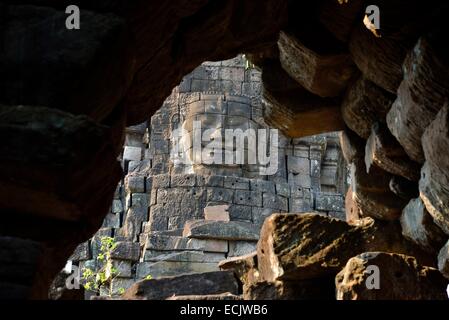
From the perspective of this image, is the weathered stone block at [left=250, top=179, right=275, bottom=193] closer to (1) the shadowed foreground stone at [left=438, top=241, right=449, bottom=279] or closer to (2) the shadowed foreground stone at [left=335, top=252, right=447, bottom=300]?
(2) the shadowed foreground stone at [left=335, top=252, right=447, bottom=300]

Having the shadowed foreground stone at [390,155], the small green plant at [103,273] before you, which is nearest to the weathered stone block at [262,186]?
the small green plant at [103,273]

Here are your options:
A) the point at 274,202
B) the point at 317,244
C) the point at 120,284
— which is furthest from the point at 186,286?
the point at 274,202

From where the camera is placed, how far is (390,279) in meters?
7.35

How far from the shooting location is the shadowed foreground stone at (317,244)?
313 inches

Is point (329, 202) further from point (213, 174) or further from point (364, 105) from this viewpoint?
point (364, 105)

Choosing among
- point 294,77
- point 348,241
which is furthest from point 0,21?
point 348,241

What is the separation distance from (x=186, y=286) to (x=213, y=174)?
12.5m

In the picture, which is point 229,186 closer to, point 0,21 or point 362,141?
point 362,141

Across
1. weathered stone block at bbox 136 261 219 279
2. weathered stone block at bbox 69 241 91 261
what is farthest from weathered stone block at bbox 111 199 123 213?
weathered stone block at bbox 136 261 219 279

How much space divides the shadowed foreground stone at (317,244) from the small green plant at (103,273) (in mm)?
7867

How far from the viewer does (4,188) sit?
188 inches

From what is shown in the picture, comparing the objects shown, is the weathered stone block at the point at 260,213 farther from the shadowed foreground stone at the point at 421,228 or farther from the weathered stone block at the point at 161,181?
the shadowed foreground stone at the point at 421,228

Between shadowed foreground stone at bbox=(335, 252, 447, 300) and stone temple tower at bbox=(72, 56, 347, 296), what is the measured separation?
1064cm
